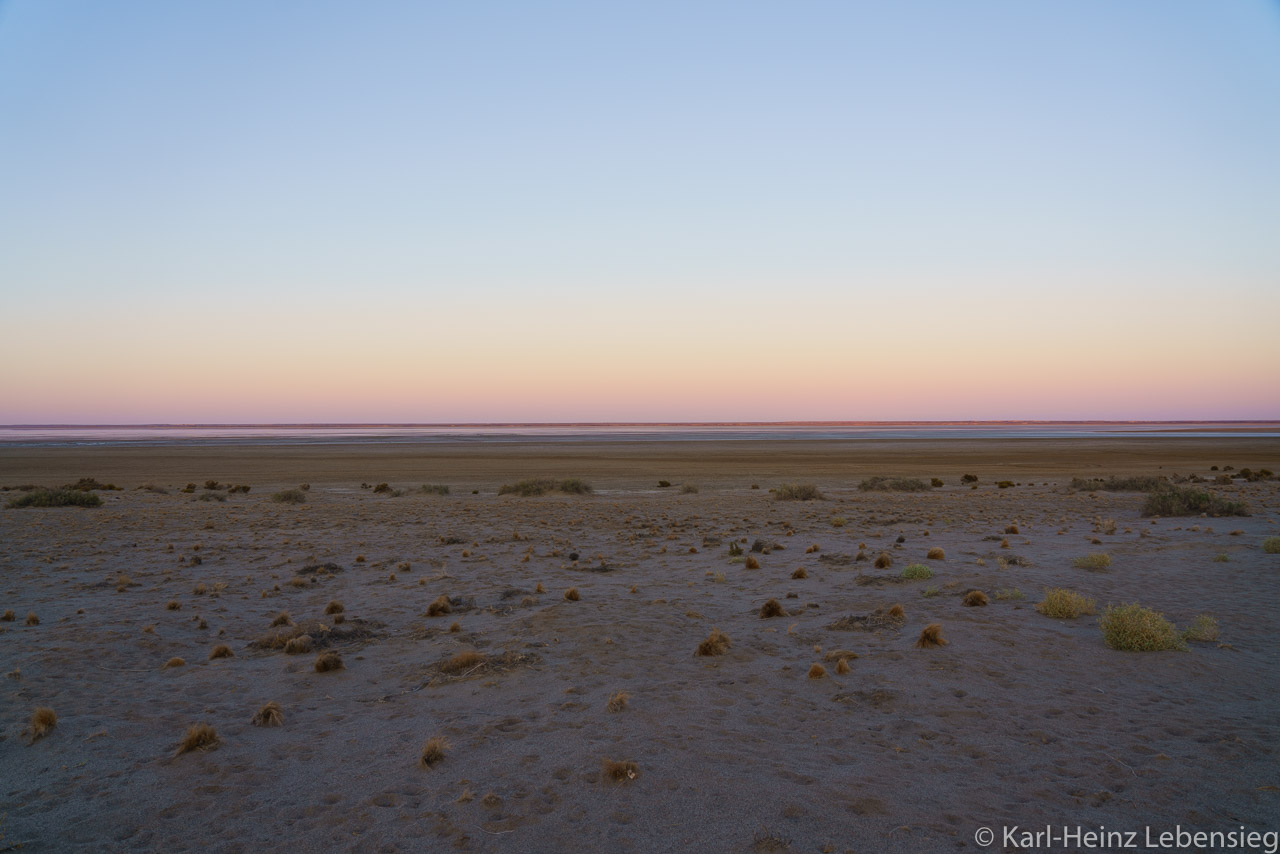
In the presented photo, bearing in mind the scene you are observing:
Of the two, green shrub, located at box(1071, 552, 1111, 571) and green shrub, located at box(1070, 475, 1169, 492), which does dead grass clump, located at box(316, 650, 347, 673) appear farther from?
green shrub, located at box(1070, 475, 1169, 492)

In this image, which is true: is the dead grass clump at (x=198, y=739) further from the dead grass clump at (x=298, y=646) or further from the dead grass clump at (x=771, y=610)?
the dead grass clump at (x=771, y=610)

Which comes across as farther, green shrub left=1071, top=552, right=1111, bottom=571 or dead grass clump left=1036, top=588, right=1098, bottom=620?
green shrub left=1071, top=552, right=1111, bottom=571

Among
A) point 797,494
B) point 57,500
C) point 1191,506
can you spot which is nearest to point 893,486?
point 797,494

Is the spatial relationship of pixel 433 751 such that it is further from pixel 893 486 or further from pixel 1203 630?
pixel 893 486

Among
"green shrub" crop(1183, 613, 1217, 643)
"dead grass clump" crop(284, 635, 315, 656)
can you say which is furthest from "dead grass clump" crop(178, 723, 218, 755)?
"green shrub" crop(1183, 613, 1217, 643)

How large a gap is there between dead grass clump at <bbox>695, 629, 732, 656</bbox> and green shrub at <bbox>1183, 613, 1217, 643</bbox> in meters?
5.62

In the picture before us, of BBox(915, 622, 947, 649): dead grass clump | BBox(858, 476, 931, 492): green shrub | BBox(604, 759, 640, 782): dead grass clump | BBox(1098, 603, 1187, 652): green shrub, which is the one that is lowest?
BBox(858, 476, 931, 492): green shrub

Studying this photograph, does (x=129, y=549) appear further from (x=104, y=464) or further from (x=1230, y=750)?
(x=104, y=464)

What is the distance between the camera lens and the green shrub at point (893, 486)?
3164cm

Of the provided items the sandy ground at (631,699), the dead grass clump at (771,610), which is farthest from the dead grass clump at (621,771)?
the dead grass clump at (771,610)

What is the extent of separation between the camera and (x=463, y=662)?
8664 mm

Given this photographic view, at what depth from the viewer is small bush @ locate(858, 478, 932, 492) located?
104 feet

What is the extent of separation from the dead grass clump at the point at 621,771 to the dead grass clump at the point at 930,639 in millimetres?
4668

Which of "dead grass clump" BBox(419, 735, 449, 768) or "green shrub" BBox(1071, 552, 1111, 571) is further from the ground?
"green shrub" BBox(1071, 552, 1111, 571)
